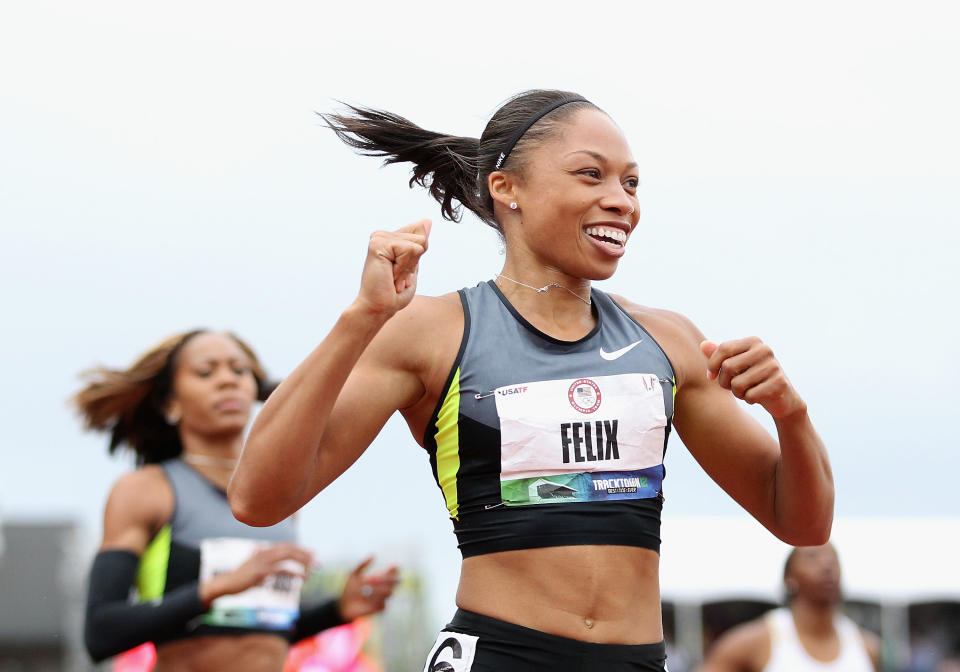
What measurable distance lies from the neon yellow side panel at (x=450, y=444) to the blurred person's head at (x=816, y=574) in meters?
4.60

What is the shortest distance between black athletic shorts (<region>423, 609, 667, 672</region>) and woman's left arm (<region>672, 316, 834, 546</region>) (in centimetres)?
56

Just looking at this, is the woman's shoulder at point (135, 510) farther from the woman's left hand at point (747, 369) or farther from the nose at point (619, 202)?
the woman's left hand at point (747, 369)

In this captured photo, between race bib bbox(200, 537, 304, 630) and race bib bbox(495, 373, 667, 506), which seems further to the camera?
race bib bbox(200, 537, 304, 630)

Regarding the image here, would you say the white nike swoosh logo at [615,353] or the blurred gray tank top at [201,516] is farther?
the blurred gray tank top at [201,516]

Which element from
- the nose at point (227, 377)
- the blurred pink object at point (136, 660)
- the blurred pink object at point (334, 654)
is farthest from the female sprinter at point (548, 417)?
the blurred pink object at point (334, 654)

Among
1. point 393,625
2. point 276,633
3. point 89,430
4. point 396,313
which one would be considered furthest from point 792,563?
point 393,625

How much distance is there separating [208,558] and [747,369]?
113 inches

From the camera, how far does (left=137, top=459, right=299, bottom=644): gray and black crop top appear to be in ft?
16.5

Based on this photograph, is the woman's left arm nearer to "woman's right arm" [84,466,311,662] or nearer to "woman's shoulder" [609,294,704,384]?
"woman's shoulder" [609,294,704,384]

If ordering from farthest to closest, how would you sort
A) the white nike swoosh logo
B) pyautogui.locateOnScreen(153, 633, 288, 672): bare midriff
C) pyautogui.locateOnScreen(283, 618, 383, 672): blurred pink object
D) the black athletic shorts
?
pyautogui.locateOnScreen(283, 618, 383, 672): blurred pink object < pyautogui.locateOnScreen(153, 633, 288, 672): bare midriff < the white nike swoosh logo < the black athletic shorts

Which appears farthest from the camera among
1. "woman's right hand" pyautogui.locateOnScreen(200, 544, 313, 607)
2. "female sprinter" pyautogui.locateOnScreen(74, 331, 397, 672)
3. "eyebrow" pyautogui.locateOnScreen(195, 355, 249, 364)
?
"eyebrow" pyautogui.locateOnScreen(195, 355, 249, 364)

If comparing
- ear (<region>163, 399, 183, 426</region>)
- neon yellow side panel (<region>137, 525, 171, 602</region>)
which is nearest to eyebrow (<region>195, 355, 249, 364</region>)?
ear (<region>163, 399, 183, 426</region>)

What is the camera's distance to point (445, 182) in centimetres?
375

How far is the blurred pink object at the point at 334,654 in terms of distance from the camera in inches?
271
